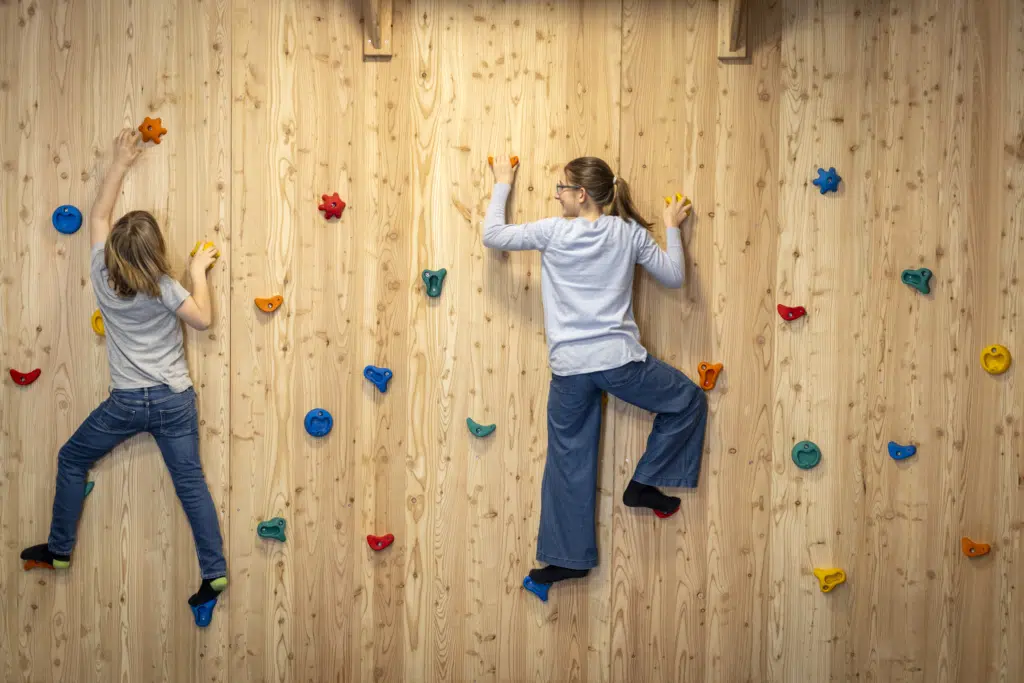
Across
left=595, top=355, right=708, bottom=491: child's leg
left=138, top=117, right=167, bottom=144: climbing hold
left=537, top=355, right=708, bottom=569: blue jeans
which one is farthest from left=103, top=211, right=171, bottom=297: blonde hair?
left=595, top=355, right=708, bottom=491: child's leg

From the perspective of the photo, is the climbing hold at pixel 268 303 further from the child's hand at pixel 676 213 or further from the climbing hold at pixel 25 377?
the child's hand at pixel 676 213

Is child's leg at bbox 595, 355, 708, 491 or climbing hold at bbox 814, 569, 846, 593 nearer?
child's leg at bbox 595, 355, 708, 491

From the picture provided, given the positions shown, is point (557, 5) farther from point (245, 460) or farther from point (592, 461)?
point (245, 460)

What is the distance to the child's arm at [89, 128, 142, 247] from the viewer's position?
3170mm

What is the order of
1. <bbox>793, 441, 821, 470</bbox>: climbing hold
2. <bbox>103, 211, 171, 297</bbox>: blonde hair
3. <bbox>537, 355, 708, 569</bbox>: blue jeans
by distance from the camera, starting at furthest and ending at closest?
<bbox>793, 441, 821, 470</bbox>: climbing hold, <bbox>537, 355, 708, 569</bbox>: blue jeans, <bbox>103, 211, 171, 297</bbox>: blonde hair

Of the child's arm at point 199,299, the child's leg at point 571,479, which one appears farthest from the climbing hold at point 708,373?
the child's arm at point 199,299

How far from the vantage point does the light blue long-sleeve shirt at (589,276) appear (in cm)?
308

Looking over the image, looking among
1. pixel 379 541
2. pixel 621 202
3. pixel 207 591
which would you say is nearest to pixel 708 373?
pixel 621 202

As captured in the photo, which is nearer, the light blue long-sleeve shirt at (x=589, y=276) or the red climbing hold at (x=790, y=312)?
the light blue long-sleeve shirt at (x=589, y=276)

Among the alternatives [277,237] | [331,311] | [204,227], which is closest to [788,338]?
[331,311]

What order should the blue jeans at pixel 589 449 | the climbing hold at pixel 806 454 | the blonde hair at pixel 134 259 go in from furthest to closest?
the climbing hold at pixel 806 454, the blue jeans at pixel 589 449, the blonde hair at pixel 134 259

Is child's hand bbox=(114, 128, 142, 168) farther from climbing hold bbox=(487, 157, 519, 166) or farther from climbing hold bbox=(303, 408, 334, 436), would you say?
climbing hold bbox=(487, 157, 519, 166)

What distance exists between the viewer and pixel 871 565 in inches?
129

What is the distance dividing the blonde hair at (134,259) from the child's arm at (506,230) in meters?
1.18
